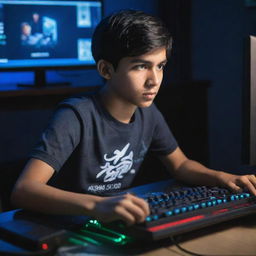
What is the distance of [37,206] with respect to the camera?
3.52ft

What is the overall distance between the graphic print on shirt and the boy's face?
180mm

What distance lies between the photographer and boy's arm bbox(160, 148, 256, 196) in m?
1.22

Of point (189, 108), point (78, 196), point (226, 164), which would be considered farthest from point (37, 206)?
point (226, 164)

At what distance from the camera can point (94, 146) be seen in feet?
4.65

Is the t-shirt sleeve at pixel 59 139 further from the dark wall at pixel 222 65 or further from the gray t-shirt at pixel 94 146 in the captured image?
the dark wall at pixel 222 65

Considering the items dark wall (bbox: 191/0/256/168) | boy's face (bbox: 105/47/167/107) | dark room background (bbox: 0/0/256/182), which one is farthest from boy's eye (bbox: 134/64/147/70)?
dark wall (bbox: 191/0/256/168)

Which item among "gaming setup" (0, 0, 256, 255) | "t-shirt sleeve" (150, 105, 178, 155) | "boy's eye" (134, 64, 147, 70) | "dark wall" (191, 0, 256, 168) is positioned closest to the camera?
"gaming setup" (0, 0, 256, 255)

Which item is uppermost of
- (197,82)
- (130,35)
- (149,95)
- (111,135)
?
(130,35)

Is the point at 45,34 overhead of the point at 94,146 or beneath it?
overhead

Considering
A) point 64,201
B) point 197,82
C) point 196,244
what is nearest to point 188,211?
point 196,244

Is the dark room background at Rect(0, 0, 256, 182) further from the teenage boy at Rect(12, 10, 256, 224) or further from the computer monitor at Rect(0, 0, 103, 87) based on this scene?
the teenage boy at Rect(12, 10, 256, 224)

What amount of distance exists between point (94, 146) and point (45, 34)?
4.33 feet

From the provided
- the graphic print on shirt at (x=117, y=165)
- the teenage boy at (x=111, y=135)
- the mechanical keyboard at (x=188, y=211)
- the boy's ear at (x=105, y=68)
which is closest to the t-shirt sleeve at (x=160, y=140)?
the teenage boy at (x=111, y=135)

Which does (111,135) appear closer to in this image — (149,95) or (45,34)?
(149,95)
